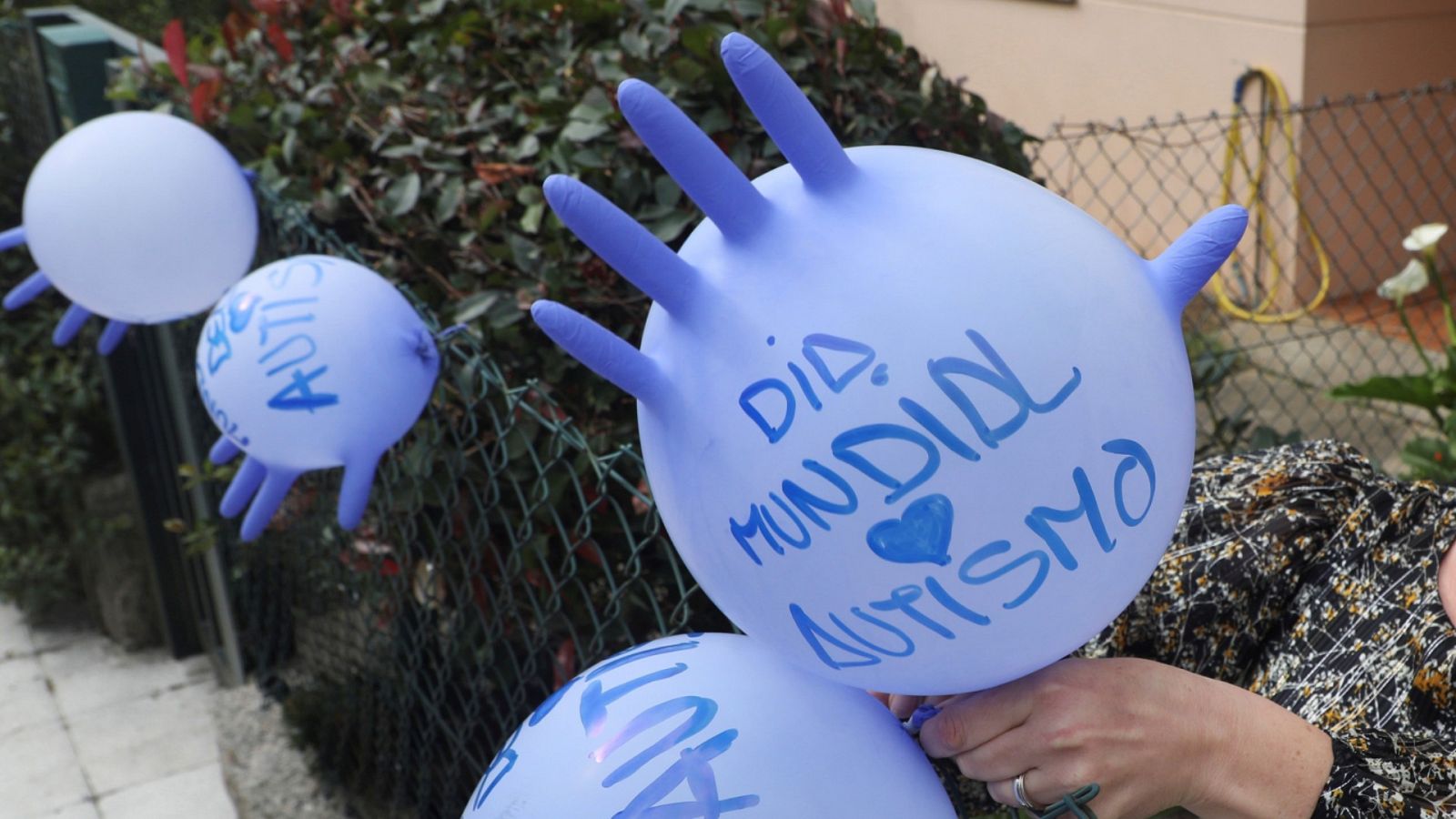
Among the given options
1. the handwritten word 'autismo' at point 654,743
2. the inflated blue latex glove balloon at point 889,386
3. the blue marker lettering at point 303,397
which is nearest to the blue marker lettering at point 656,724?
the handwritten word 'autismo' at point 654,743

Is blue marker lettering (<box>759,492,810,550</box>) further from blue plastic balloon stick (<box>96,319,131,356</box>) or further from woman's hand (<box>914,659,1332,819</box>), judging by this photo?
blue plastic balloon stick (<box>96,319,131,356</box>)

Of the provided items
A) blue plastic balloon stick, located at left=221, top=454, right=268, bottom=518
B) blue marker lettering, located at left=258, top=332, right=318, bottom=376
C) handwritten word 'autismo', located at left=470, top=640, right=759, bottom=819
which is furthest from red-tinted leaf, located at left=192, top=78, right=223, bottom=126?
handwritten word 'autismo', located at left=470, top=640, right=759, bottom=819

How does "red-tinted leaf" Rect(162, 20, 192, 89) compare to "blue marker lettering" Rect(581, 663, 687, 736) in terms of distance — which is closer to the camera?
"blue marker lettering" Rect(581, 663, 687, 736)

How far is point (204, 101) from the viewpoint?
2822 mm

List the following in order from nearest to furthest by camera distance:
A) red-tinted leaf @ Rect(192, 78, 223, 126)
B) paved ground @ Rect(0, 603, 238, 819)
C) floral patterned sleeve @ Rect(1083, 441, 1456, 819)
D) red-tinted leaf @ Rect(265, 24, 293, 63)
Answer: floral patterned sleeve @ Rect(1083, 441, 1456, 819) → red-tinted leaf @ Rect(192, 78, 223, 126) → red-tinted leaf @ Rect(265, 24, 293, 63) → paved ground @ Rect(0, 603, 238, 819)

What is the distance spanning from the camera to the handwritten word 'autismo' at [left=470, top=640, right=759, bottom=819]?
0.91 metres

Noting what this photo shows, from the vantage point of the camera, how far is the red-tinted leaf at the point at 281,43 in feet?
9.76

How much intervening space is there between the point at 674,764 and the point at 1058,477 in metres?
0.33

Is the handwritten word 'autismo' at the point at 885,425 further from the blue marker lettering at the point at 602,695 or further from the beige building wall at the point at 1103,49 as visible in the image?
the beige building wall at the point at 1103,49

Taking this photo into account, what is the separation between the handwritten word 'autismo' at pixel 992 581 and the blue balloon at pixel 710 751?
0.38 feet

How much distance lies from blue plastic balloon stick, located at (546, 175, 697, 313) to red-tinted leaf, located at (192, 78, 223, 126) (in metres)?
2.29

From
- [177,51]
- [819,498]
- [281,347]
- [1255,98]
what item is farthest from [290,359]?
[1255,98]

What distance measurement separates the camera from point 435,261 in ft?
8.07

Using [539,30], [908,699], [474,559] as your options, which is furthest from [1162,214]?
[908,699]
